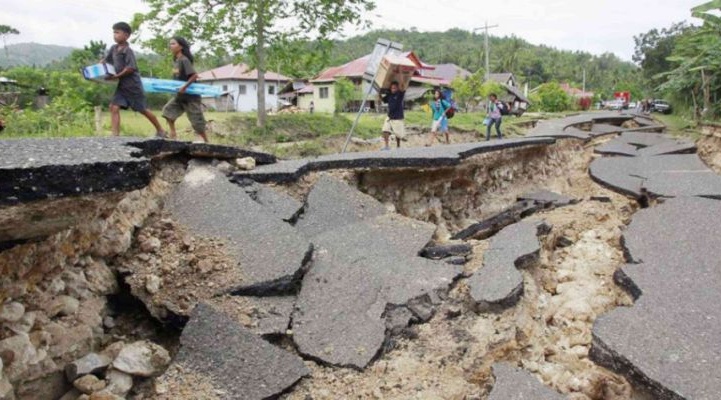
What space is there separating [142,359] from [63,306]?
1.54ft

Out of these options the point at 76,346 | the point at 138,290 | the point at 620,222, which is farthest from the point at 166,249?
the point at 620,222

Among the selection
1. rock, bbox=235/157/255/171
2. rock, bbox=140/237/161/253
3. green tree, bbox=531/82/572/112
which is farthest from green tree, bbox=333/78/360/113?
rock, bbox=140/237/161/253

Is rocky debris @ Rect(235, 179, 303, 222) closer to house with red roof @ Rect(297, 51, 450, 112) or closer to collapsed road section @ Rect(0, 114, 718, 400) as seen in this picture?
collapsed road section @ Rect(0, 114, 718, 400)

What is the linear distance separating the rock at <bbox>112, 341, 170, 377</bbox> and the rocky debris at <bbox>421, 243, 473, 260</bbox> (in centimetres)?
196

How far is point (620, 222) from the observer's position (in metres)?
5.11

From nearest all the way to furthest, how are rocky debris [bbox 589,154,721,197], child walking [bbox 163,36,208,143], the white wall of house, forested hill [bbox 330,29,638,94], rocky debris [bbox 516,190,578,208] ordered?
rocky debris [bbox 589,154,721,197] < rocky debris [bbox 516,190,578,208] < child walking [bbox 163,36,208,143] < the white wall of house < forested hill [bbox 330,29,638,94]

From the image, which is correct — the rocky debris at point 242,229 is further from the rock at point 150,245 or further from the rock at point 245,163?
the rock at point 245,163

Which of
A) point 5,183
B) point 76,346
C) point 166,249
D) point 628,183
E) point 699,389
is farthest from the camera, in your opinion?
point 628,183

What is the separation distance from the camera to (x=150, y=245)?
3.18 m

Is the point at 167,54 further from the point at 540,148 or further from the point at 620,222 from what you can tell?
the point at 620,222

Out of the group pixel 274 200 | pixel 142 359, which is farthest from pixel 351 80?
pixel 142 359

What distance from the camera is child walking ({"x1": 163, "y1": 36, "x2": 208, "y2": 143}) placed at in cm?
660

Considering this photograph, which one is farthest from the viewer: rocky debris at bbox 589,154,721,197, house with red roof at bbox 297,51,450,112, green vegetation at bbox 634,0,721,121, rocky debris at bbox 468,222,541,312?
house with red roof at bbox 297,51,450,112

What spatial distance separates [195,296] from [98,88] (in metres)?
25.7
